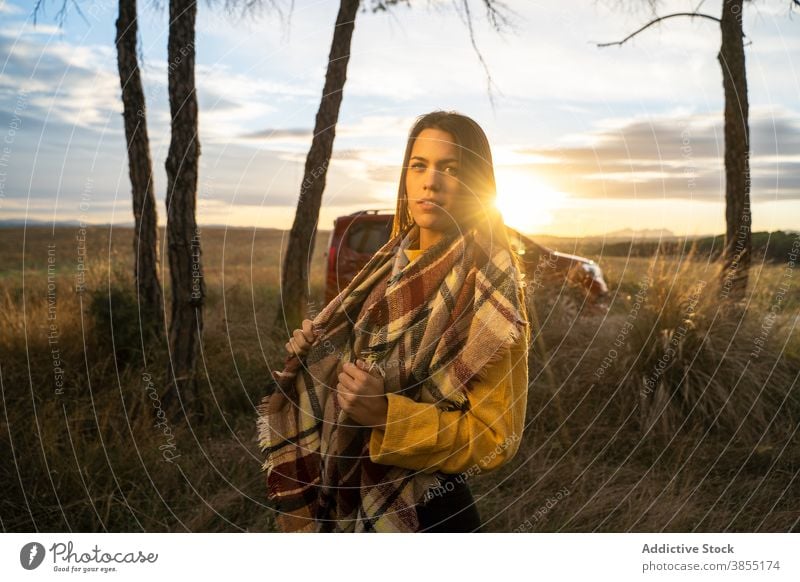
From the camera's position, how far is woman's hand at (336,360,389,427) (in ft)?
5.36

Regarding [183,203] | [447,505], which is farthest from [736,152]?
[447,505]

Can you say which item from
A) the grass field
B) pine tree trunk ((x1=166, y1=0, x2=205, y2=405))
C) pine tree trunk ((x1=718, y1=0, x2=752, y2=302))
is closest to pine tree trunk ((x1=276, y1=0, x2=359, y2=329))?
the grass field

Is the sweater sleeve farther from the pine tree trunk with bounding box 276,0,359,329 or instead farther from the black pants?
the pine tree trunk with bounding box 276,0,359,329

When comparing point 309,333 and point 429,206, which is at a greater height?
point 429,206

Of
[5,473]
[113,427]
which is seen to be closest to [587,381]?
[113,427]

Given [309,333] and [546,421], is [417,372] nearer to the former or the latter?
[309,333]

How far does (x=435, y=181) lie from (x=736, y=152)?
5077 millimetres

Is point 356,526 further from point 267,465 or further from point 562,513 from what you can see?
point 562,513

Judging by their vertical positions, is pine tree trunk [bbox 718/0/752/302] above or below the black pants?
above

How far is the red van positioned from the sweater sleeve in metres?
4.60

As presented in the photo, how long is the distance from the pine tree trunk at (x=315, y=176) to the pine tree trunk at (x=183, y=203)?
1045 mm

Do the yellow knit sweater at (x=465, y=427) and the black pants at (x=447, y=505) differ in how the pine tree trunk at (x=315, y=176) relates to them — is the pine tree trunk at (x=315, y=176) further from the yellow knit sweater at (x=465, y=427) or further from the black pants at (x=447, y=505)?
the yellow knit sweater at (x=465, y=427)

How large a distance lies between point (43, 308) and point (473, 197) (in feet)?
16.7

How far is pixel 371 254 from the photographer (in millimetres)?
6500
